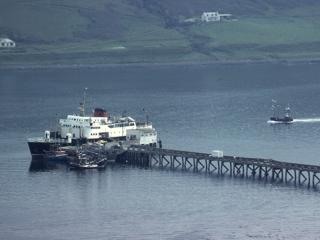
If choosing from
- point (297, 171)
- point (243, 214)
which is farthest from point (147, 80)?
point (243, 214)

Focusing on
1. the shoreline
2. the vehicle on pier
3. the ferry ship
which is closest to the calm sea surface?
the vehicle on pier

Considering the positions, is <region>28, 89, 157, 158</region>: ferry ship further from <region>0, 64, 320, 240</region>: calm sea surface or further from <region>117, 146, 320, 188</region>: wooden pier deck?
<region>117, 146, 320, 188</region>: wooden pier deck

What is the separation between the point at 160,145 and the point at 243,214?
2226cm

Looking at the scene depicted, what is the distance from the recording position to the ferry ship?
10375cm

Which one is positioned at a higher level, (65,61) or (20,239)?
(65,61)

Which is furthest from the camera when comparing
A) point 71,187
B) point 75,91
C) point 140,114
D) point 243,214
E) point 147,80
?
point 147,80

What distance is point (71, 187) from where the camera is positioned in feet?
305

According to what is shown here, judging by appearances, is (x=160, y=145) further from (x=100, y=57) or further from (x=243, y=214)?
(x=100, y=57)

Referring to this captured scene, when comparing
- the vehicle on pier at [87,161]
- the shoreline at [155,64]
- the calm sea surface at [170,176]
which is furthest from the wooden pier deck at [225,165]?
the shoreline at [155,64]

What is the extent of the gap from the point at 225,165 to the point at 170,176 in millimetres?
5193

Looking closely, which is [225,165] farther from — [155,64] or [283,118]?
[155,64]

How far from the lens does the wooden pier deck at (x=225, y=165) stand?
94.1 m

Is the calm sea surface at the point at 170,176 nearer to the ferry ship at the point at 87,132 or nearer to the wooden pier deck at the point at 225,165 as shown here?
the ferry ship at the point at 87,132

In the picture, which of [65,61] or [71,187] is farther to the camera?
[65,61]
